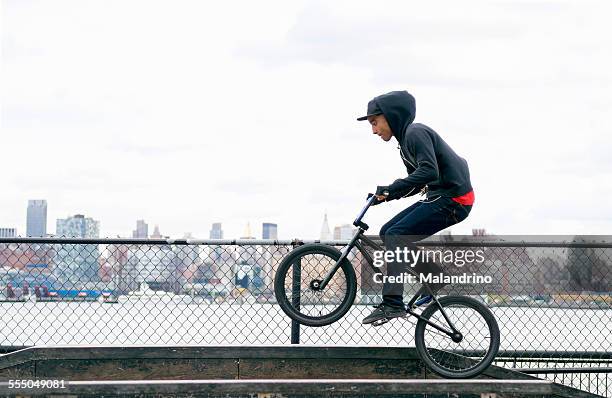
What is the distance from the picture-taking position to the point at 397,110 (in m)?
5.84

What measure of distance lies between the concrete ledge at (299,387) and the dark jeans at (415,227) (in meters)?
1.58

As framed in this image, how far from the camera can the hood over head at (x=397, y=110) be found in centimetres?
583

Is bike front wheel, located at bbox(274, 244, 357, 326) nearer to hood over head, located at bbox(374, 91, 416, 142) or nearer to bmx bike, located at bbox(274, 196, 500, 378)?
bmx bike, located at bbox(274, 196, 500, 378)

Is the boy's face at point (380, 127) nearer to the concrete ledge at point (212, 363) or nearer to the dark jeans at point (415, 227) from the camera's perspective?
the dark jeans at point (415, 227)

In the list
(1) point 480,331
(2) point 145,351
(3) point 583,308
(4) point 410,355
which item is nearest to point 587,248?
(3) point 583,308

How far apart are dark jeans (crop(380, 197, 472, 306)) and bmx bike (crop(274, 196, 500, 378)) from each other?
16 centimetres

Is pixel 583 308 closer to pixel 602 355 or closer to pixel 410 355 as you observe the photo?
pixel 602 355

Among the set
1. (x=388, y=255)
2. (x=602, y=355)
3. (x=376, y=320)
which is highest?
(x=388, y=255)

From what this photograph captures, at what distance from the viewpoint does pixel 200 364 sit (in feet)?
19.1

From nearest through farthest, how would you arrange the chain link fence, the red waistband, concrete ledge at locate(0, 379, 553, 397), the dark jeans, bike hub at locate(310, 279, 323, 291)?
concrete ledge at locate(0, 379, 553, 397) < the dark jeans < the red waistband < bike hub at locate(310, 279, 323, 291) < the chain link fence

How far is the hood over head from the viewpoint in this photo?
19.1 ft

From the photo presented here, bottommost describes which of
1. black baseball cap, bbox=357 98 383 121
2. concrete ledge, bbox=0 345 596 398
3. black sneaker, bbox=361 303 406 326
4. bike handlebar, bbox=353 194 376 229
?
concrete ledge, bbox=0 345 596 398

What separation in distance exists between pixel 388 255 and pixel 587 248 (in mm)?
2969

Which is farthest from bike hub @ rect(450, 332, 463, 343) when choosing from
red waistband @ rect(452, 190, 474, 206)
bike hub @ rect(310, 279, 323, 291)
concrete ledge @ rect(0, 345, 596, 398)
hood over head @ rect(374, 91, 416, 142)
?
hood over head @ rect(374, 91, 416, 142)
